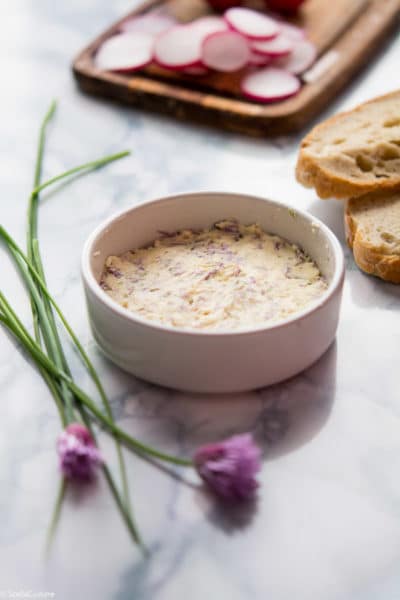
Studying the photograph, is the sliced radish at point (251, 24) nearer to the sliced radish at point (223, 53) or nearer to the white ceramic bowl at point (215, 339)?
the sliced radish at point (223, 53)

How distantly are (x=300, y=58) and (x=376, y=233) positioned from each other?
2.62 feet

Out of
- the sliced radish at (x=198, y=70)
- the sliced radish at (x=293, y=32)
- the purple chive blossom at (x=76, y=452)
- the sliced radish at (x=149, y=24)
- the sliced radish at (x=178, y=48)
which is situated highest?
the purple chive blossom at (x=76, y=452)

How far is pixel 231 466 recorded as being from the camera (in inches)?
42.7

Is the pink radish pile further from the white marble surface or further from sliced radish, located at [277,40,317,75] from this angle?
the white marble surface

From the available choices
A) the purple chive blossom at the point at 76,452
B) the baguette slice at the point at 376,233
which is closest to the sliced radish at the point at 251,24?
the baguette slice at the point at 376,233

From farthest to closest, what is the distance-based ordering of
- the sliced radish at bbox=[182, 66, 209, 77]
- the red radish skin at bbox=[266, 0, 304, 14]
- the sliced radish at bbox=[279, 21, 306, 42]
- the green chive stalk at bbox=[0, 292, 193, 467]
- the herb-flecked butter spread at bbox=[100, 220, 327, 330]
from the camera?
the red radish skin at bbox=[266, 0, 304, 14] < the sliced radish at bbox=[279, 21, 306, 42] < the sliced radish at bbox=[182, 66, 209, 77] < the herb-flecked butter spread at bbox=[100, 220, 327, 330] < the green chive stalk at bbox=[0, 292, 193, 467]

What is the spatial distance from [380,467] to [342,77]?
1299 millimetres

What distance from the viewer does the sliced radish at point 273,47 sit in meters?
2.17

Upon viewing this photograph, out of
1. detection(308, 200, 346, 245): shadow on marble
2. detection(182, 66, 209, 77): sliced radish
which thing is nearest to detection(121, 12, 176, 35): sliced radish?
detection(182, 66, 209, 77): sliced radish

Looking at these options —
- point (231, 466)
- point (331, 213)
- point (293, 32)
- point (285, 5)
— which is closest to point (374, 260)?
point (331, 213)

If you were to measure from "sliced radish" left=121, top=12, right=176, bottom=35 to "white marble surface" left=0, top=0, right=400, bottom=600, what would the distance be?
2.40ft

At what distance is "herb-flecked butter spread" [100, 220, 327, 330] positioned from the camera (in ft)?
4.21

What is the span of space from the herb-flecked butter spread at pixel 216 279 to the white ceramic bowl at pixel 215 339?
1.4 inches

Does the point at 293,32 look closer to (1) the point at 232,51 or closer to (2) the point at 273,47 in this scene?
(2) the point at 273,47
